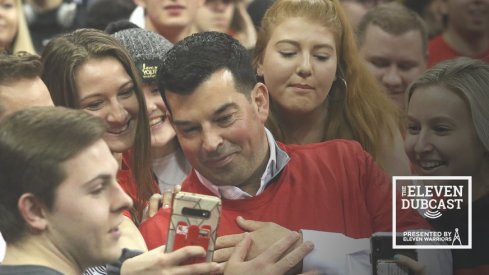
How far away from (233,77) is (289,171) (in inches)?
7.1

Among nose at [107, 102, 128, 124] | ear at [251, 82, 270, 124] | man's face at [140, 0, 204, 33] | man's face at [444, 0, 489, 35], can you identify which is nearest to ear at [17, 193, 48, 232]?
nose at [107, 102, 128, 124]

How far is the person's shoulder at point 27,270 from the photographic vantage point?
1369 mm

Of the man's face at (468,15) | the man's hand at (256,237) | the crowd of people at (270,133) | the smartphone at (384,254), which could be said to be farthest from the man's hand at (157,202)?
the man's face at (468,15)

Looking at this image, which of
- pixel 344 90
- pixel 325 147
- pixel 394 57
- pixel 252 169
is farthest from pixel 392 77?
pixel 252 169

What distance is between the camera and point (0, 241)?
164cm

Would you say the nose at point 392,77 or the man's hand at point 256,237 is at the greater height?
the nose at point 392,77

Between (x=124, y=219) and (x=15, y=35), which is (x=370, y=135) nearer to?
(x=124, y=219)

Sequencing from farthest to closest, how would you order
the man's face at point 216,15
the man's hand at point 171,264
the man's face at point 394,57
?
the man's face at point 216,15
the man's face at point 394,57
the man's hand at point 171,264

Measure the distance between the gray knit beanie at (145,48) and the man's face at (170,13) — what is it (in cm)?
10

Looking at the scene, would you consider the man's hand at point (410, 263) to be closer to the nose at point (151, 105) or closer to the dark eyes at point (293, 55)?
the dark eyes at point (293, 55)

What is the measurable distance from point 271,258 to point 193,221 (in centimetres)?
18

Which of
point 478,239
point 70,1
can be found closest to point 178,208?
point 478,239

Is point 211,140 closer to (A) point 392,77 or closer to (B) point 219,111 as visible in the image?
(B) point 219,111

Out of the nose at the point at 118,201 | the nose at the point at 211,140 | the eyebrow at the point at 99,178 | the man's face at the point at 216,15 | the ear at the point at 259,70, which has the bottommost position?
the nose at the point at 118,201
